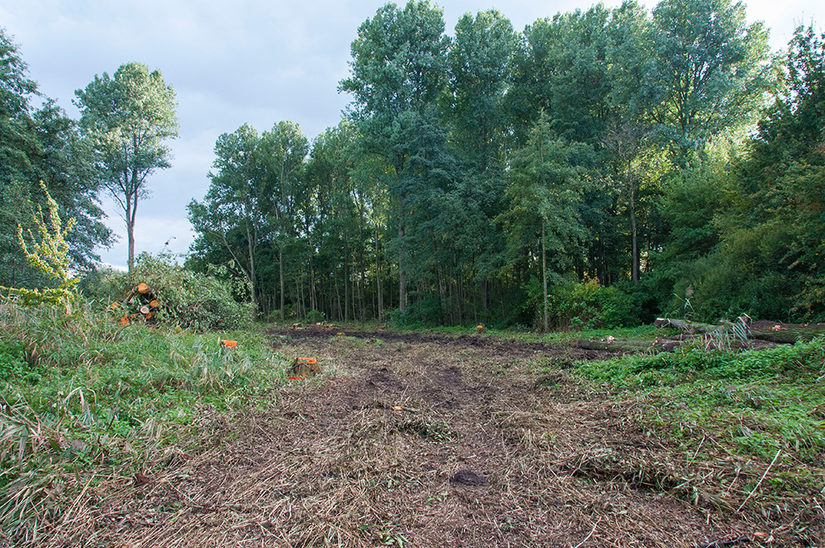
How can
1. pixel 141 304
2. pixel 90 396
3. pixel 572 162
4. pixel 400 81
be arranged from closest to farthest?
pixel 90 396 → pixel 141 304 → pixel 572 162 → pixel 400 81

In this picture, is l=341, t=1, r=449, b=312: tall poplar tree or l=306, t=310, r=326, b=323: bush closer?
l=341, t=1, r=449, b=312: tall poplar tree

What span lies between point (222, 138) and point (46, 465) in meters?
28.7

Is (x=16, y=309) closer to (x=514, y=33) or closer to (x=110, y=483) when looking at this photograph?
(x=110, y=483)

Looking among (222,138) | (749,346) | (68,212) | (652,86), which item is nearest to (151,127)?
(222,138)

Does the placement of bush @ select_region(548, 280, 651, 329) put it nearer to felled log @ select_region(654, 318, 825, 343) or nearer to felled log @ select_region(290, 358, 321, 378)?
felled log @ select_region(654, 318, 825, 343)

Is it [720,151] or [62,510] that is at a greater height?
[720,151]

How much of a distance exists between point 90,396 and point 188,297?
6.01 meters

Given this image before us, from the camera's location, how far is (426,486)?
7.68ft

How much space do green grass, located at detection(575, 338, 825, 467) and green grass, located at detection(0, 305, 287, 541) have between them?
12.5ft

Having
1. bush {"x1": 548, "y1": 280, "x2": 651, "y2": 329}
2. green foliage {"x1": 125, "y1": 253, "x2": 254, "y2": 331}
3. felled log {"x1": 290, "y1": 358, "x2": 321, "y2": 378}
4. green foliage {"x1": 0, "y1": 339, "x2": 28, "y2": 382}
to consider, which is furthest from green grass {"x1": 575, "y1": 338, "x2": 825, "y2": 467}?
green foliage {"x1": 125, "y1": 253, "x2": 254, "y2": 331}

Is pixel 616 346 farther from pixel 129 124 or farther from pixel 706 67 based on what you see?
pixel 129 124

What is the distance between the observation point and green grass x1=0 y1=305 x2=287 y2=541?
2197 mm

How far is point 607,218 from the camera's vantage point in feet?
51.3

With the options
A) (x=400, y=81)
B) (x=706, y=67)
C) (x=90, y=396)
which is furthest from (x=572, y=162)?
(x=90, y=396)
